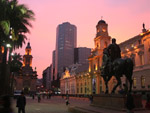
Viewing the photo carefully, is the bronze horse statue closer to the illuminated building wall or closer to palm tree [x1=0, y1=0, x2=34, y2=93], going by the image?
palm tree [x1=0, y1=0, x2=34, y2=93]

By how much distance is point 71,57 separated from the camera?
481 ft

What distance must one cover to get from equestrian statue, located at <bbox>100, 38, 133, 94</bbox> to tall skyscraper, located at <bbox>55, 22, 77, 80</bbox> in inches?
4951

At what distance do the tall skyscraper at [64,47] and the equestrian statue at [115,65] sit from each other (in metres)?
126

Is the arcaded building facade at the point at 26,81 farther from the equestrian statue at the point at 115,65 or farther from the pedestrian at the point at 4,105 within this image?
the pedestrian at the point at 4,105

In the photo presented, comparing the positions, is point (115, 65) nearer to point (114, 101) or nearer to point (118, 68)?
point (118, 68)

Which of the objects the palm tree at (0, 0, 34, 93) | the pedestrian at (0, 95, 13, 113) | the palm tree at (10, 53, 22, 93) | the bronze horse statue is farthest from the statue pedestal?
the palm tree at (10, 53, 22, 93)

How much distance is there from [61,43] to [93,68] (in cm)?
8205

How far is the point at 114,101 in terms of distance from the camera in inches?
490

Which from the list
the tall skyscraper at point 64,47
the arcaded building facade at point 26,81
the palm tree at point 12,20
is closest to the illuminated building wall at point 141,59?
the palm tree at point 12,20

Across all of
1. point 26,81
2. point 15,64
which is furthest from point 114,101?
point 26,81

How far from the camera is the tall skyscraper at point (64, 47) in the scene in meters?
143

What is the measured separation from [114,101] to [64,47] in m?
134

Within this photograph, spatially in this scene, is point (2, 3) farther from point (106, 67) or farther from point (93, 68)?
point (93, 68)

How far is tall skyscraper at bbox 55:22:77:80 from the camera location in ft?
468
